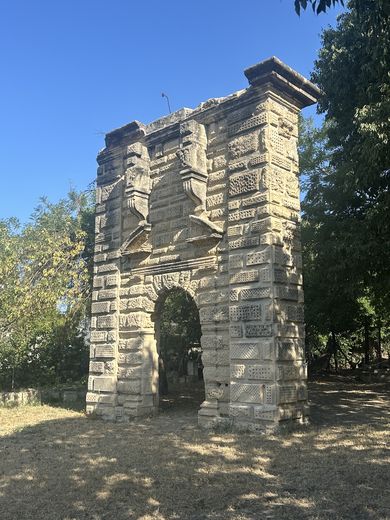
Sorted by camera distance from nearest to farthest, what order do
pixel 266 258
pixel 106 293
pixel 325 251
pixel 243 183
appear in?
pixel 266 258 < pixel 243 183 < pixel 106 293 < pixel 325 251

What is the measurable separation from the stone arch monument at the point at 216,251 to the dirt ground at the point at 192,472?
91 centimetres

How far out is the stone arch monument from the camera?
7684 mm

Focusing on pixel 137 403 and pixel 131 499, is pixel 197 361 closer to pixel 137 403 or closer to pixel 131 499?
pixel 137 403

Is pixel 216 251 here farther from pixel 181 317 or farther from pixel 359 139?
pixel 181 317

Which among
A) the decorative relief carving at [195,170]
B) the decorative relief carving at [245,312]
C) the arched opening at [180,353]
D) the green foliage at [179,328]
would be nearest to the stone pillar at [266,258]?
the decorative relief carving at [245,312]

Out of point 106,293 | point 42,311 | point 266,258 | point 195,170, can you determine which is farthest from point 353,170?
point 42,311

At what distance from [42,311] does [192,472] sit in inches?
381

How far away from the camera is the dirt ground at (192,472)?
421 centimetres

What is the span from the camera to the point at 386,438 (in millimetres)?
6617

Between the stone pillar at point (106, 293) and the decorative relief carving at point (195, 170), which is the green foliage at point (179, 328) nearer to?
the stone pillar at point (106, 293)

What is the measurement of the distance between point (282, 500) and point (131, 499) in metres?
1.40

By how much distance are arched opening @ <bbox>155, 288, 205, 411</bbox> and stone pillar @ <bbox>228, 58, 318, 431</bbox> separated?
3752 mm

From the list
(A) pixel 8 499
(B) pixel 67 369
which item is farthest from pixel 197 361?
(A) pixel 8 499

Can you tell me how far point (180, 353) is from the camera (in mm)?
17234
